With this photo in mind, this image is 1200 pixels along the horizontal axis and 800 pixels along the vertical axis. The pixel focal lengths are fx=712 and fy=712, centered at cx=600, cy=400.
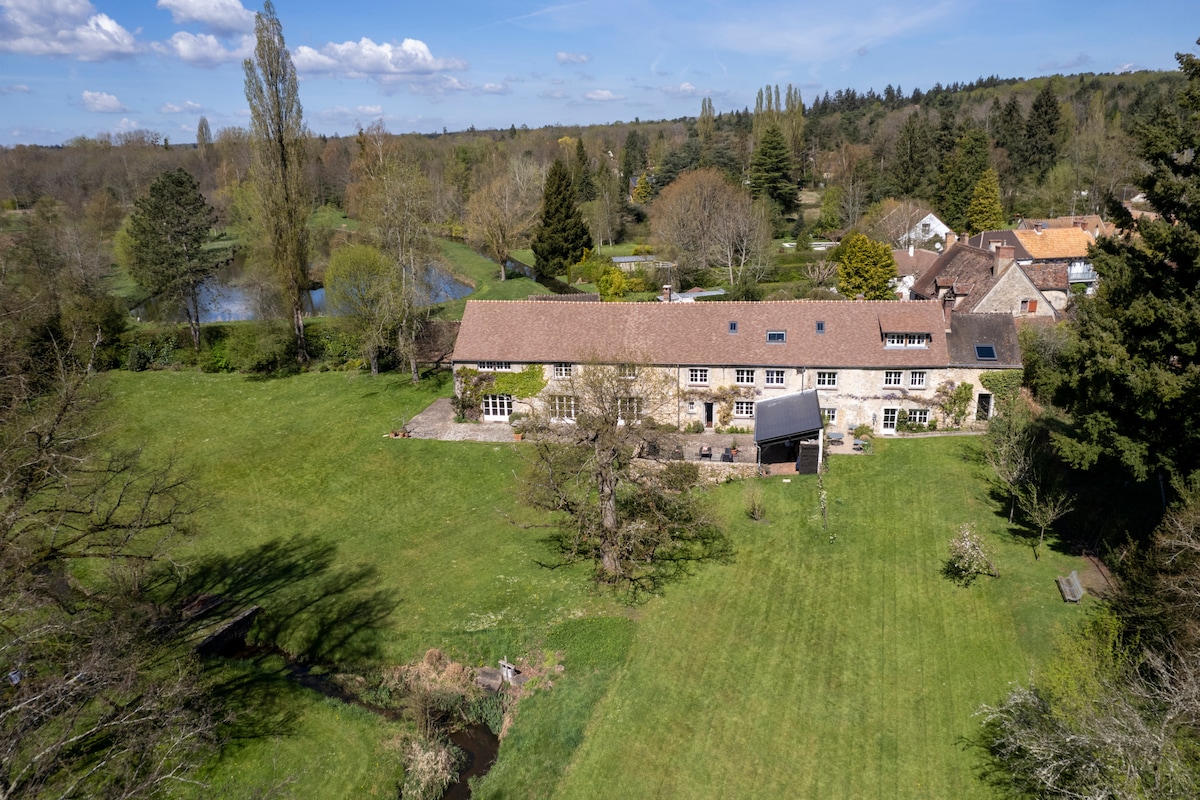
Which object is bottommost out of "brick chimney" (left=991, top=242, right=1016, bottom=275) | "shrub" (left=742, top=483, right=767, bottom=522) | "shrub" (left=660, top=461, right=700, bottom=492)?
"shrub" (left=742, top=483, right=767, bottom=522)

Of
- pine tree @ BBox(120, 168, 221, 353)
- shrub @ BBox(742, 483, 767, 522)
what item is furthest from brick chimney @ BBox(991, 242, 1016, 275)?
pine tree @ BBox(120, 168, 221, 353)

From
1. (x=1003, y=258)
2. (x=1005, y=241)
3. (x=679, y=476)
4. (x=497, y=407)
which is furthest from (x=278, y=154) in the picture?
(x=1005, y=241)

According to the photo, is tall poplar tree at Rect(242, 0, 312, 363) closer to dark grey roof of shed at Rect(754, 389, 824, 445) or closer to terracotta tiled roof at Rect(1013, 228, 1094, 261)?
dark grey roof of shed at Rect(754, 389, 824, 445)

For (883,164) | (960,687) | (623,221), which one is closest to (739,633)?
(960,687)

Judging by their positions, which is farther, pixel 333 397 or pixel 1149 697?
pixel 333 397

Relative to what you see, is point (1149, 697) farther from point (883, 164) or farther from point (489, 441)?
point (883, 164)

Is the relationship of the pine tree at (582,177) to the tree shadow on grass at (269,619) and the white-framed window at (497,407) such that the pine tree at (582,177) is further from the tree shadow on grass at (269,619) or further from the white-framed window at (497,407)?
the tree shadow on grass at (269,619)
